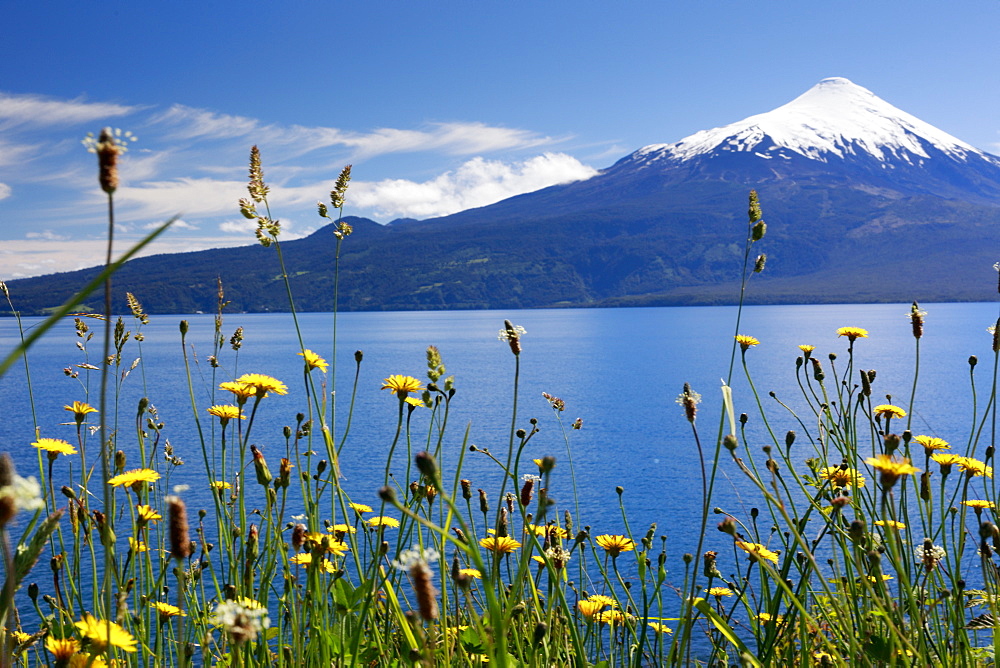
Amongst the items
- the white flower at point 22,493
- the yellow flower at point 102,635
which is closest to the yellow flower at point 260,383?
the yellow flower at point 102,635

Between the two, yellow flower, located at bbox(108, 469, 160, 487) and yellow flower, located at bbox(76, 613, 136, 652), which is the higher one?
yellow flower, located at bbox(108, 469, 160, 487)

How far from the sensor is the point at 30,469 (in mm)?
15531

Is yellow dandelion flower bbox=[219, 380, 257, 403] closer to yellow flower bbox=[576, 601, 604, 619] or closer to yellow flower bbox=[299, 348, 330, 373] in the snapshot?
yellow flower bbox=[299, 348, 330, 373]

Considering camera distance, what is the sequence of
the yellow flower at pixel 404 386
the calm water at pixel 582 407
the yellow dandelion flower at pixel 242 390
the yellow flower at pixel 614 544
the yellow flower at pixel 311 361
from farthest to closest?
the calm water at pixel 582 407
the yellow flower at pixel 614 544
the yellow flower at pixel 311 361
the yellow flower at pixel 404 386
the yellow dandelion flower at pixel 242 390

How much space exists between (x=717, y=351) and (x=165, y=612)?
5219 centimetres

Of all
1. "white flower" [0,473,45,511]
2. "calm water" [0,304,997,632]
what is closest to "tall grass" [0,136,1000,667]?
"white flower" [0,473,45,511]

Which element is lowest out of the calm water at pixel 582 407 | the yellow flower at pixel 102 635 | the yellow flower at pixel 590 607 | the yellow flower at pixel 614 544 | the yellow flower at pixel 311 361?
the calm water at pixel 582 407

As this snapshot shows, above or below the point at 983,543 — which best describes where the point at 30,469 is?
below

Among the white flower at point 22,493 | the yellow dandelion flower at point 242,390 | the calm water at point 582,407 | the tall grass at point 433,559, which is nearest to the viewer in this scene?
the white flower at point 22,493

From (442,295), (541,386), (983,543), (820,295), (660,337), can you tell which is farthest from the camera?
(442,295)

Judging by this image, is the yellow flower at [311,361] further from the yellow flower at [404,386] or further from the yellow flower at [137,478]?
the yellow flower at [137,478]

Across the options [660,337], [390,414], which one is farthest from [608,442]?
[660,337]

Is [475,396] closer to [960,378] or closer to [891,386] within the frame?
[891,386]

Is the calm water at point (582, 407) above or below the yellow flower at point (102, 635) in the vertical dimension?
below
